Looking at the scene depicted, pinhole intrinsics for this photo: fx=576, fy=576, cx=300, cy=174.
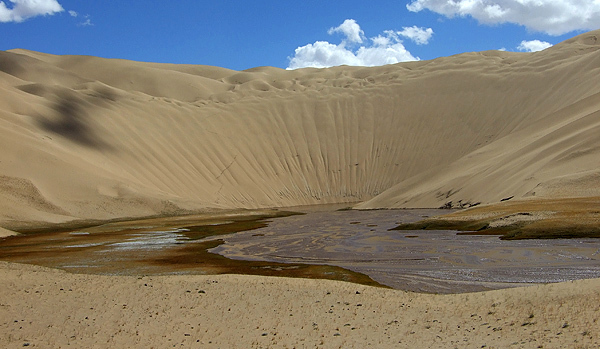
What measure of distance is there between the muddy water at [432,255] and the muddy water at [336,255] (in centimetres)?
3

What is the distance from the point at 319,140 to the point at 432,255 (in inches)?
2946

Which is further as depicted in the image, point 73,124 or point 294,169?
point 294,169

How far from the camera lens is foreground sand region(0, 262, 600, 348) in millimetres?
11758

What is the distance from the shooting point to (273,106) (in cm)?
10669

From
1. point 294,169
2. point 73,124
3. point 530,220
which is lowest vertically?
point 530,220

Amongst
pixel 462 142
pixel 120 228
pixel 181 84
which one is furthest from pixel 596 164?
pixel 181 84

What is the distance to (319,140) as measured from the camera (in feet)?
323

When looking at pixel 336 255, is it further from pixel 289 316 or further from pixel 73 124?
pixel 73 124

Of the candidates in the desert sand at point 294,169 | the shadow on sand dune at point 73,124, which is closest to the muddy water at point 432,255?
the desert sand at point 294,169

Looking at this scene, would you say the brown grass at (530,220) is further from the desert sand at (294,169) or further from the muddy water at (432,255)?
the desert sand at (294,169)

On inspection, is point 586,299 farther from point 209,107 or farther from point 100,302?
point 209,107

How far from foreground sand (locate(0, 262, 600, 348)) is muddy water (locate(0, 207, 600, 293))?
3289mm

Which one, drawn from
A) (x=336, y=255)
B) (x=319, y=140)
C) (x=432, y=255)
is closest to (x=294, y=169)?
(x=319, y=140)

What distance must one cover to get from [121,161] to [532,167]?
1941 inches
